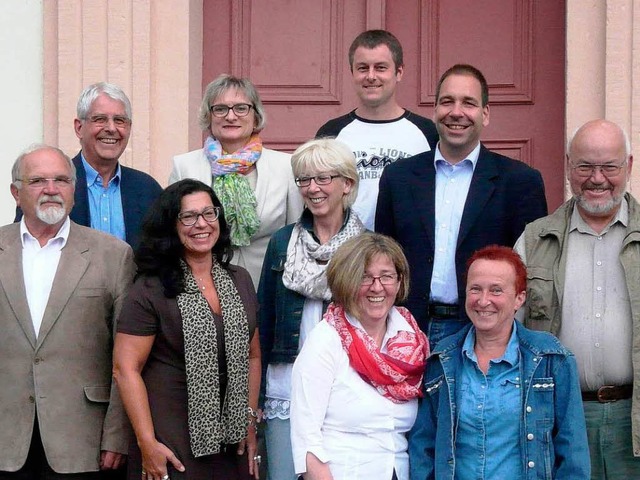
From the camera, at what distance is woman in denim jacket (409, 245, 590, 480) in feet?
14.7

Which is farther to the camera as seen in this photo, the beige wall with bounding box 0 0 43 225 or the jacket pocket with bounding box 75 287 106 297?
the beige wall with bounding box 0 0 43 225

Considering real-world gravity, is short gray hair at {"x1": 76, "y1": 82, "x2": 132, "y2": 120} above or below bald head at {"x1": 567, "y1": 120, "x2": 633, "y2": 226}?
above

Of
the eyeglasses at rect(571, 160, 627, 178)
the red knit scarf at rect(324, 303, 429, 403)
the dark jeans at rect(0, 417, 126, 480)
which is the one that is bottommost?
the dark jeans at rect(0, 417, 126, 480)

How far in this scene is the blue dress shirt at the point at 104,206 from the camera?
5.52 meters

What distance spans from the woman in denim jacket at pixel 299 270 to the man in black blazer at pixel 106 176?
0.69m

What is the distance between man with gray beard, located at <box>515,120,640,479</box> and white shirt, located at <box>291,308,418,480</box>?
2.35 ft

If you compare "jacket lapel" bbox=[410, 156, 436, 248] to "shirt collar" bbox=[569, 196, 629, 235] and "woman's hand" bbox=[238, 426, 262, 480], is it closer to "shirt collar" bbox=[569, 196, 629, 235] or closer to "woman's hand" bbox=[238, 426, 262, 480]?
"shirt collar" bbox=[569, 196, 629, 235]

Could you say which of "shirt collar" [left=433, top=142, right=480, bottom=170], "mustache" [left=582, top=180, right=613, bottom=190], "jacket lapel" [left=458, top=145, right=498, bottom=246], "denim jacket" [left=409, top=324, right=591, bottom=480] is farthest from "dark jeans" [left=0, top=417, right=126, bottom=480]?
"mustache" [left=582, top=180, right=613, bottom=190]

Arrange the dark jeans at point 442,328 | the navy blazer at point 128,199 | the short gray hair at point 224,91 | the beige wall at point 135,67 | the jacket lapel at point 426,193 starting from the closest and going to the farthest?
the dark jeans at point 442,328 → the jacket lapel at point 426,193 → the navy blazer at point 128,199 → the short gray hair at point 224,91 → the beige wall at point 135,67

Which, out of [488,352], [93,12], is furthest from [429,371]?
[93,12]

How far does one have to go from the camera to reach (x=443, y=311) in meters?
5.12

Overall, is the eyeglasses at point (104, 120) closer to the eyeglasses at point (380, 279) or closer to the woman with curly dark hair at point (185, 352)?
the woman with curly dark hair at point (185, 352)

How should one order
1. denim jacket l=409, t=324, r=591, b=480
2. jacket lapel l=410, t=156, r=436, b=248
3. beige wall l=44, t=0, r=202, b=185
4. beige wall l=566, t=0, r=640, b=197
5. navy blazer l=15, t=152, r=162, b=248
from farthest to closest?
beige wall l=44, t=0, r=202, b=185 < beige wall l=566, t=0, r=640, b=197 < navy blazer l=15, t=152, r=162, b=248 < jacket lapel l=410, t=156, r=436, b=248 < denim jacket l=409, t=324, r=591, b=480

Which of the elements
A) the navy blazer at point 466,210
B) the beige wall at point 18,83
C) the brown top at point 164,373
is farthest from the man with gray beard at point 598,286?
the beige wall at point 18,83
